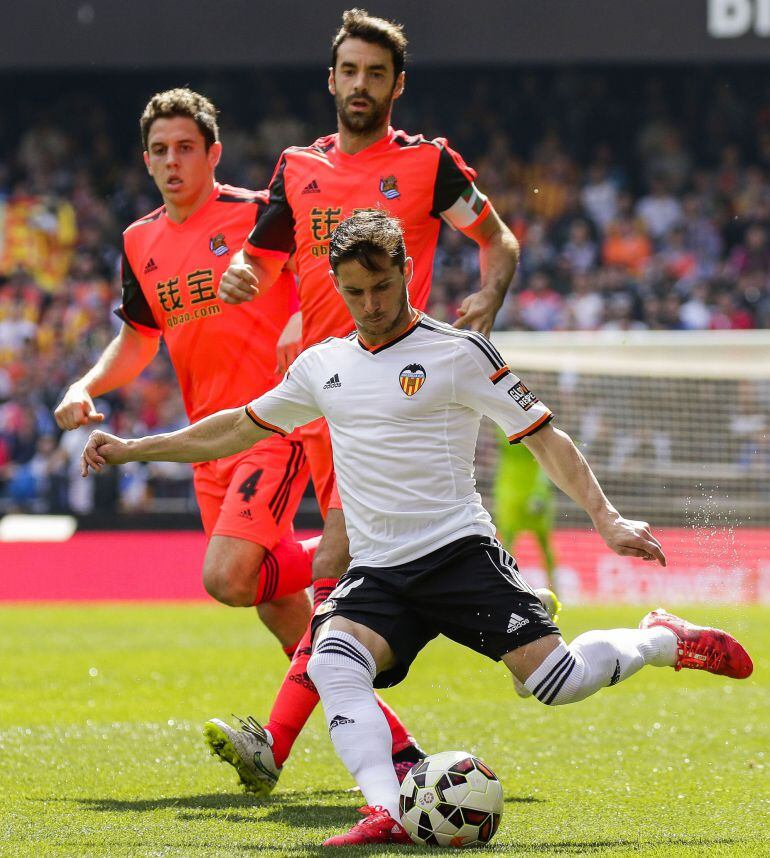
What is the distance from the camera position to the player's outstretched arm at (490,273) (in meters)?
5.24

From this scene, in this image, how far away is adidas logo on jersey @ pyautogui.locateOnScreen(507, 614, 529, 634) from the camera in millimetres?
4477

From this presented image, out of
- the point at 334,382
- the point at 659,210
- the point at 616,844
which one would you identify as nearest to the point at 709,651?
the point at 616,844

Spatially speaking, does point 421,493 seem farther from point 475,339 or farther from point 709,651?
point 709,651

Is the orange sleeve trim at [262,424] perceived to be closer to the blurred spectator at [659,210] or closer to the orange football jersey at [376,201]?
the orange football jersey at [376,201]

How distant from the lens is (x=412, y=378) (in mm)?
4543

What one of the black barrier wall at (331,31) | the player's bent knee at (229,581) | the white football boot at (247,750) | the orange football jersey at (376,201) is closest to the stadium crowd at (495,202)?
the black barrier wall at (331,31)

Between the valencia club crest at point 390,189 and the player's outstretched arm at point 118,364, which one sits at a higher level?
the valencia club crest at point 390,189

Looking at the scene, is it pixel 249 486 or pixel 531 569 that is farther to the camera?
pixel 531 569

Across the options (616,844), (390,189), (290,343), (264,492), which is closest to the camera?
(616,844)

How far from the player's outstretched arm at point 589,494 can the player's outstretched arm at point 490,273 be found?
770 millimetres

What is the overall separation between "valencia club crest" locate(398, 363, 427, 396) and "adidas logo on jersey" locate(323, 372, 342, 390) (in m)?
0.22

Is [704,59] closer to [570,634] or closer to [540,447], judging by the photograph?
[570,634]

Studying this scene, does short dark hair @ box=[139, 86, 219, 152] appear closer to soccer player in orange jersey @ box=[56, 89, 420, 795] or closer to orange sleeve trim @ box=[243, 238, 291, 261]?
soccer player in orange jersey @ box=[56, 89, 420, 795]

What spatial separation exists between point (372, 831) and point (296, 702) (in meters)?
1.22
